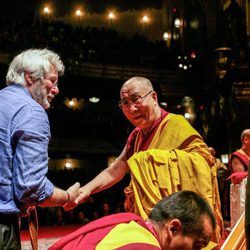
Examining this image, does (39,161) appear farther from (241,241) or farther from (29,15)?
(29,15)

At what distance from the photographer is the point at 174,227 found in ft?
6.42

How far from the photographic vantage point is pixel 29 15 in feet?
65.7

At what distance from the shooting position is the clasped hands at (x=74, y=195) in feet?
9.37

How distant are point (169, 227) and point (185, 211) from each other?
9 cm

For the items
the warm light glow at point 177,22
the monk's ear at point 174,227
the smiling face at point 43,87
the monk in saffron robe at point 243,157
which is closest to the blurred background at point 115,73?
the warm light glow at point 177,22

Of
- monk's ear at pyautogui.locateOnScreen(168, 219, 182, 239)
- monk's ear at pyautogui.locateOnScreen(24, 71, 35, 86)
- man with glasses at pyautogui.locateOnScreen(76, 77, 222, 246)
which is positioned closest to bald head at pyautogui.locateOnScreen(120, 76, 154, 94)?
man with glasses at pyautogui.locateOnScreen(76, 77, 222, 246)

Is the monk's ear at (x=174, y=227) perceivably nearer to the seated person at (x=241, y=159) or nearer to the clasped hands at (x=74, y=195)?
the clasped hands at (x=74, y=195)

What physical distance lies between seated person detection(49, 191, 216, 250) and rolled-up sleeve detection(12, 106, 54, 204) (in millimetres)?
315

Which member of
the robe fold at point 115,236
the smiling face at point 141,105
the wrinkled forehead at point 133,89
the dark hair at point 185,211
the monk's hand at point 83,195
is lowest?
the monk's hand at point 83,195

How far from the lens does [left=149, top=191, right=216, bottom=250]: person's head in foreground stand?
6.40ft

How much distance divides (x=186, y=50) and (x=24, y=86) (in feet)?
63.0

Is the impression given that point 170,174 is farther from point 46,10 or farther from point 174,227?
point 46,10

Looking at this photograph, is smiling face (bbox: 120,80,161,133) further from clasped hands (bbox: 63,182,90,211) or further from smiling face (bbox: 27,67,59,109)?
smiling face (bbox: 27,67,59,109)

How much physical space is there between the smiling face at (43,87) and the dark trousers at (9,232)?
599 mm
